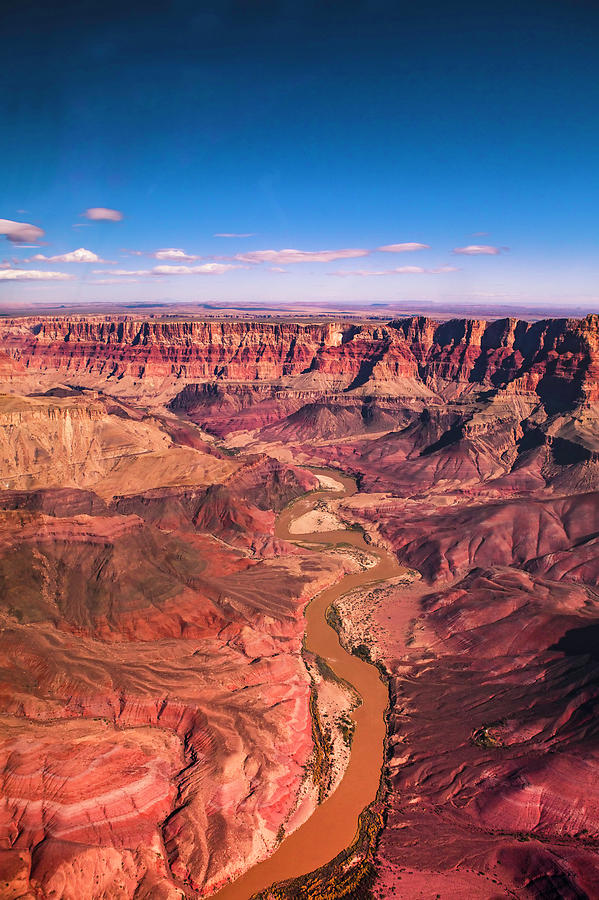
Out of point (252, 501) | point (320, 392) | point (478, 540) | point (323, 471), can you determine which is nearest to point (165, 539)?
point (252, 501)

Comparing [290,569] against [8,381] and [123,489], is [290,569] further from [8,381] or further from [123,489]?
[8,381]

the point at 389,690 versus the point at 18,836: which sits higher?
the point at 18,836

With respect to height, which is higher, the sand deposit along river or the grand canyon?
the grand canyon

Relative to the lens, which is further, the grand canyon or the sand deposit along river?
the sand deposit along river

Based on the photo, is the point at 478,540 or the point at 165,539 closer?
the point at 165,539
